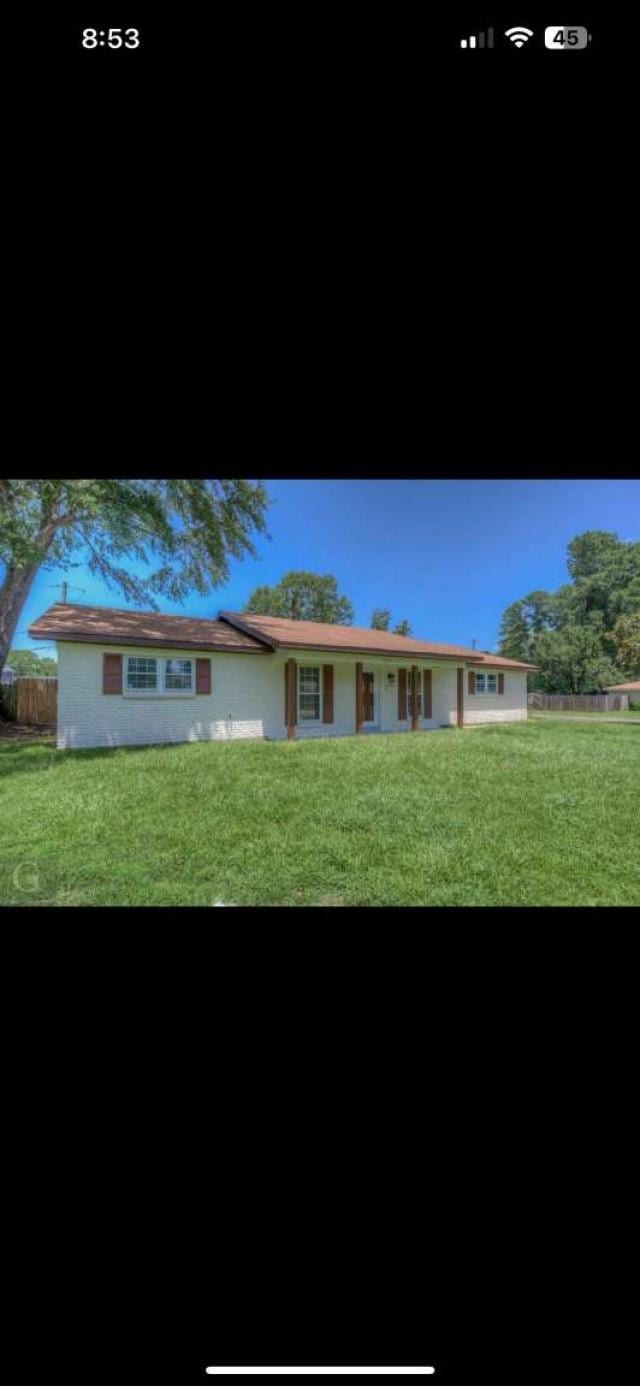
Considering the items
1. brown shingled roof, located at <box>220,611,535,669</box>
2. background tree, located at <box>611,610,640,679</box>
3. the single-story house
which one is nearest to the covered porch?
brown shingled roof, located at <box>220,611,535,669</box>

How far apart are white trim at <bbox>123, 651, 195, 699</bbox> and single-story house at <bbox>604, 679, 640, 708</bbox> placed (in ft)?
28.6

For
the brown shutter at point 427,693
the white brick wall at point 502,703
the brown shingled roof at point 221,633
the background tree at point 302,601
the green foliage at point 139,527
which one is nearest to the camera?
the green foliage at point 139,527

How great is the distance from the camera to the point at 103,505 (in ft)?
14.9

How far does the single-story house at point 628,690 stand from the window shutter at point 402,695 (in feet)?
16.4

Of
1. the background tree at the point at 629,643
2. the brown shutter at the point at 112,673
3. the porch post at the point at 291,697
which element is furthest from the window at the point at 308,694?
the background tree at the point at 629,643

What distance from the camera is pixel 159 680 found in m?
5.58

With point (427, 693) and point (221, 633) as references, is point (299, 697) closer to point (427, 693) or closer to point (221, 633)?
point (221, 633)

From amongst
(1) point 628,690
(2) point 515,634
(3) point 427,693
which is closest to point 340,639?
(3) point 427,693

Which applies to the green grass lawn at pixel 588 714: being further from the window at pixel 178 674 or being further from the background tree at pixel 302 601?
the window at pixel 178 674

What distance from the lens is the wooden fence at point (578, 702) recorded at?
1069 centimetres
